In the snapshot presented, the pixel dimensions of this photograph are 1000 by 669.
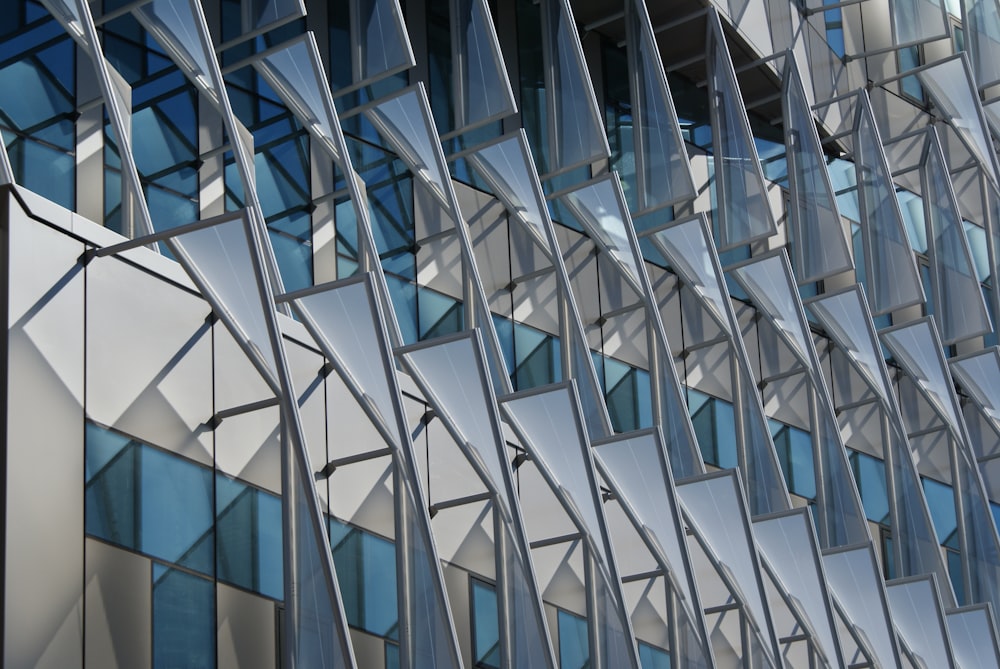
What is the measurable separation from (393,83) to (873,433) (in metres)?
13.6

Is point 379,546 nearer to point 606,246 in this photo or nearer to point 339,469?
point 339,469

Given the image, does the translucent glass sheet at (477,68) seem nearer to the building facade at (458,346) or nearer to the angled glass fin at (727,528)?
the building facade at (458,346)

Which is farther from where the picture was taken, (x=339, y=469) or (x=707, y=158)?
(x=707, y=158)

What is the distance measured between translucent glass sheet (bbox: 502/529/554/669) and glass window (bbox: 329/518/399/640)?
4.62ft

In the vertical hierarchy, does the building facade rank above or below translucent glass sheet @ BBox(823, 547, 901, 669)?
above

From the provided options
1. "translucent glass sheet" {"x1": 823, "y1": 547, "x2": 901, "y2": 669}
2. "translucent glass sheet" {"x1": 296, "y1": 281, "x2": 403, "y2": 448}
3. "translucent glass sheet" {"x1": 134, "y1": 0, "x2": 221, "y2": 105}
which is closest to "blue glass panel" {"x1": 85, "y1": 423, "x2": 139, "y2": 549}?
"translucent glass sheet" {"x1": 296, "y1": 281, "x2": 403, "y2": 448}

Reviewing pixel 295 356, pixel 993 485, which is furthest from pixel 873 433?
pixel 295 356

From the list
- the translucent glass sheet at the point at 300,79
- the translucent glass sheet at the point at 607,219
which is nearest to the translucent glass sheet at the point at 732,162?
the translucent glass sheet at the point at 607,219

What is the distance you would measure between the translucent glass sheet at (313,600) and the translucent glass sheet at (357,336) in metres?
1.70

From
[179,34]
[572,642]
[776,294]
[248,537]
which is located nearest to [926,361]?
[776,294]

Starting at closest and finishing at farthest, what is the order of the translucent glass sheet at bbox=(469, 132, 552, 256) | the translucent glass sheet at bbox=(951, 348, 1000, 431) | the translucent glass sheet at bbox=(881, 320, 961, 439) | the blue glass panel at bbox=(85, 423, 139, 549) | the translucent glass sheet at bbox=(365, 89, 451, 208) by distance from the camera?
the blue glass panel at bbox=(85, 423, 139, 549)
the translucent glass sheet at bbox=(365, 89, 451, 208)
the translucent glass sheet at bbox=(469, 132, 552, 256)
the translucent glass sheet at bbox=(881, 320, 961, 439)
the translucent glass sheet at bbox=(951, 348, 1000, 431)

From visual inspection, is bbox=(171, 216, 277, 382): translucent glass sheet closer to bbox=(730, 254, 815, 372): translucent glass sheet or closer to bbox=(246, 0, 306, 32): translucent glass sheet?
bbox=(246, 0, 306, 32): translucent glass sheet

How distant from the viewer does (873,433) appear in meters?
31.2

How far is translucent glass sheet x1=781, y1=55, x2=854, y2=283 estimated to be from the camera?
26.0 m
